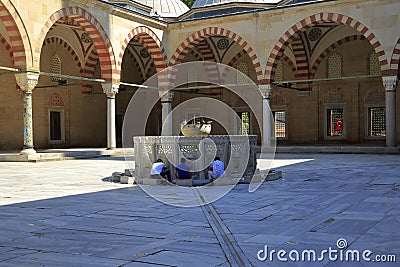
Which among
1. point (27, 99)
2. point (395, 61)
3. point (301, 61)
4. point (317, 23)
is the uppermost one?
point (317, 23)

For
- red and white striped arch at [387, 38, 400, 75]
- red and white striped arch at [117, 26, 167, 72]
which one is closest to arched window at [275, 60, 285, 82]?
red and white striped arch at [117, 26, 167, 72]

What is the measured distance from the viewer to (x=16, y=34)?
11852mm

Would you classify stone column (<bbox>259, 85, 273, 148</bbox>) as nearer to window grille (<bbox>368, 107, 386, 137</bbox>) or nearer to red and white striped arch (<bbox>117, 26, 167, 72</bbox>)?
red and white striped arch (<bbox>117, 26, 167, 72</bbox>)

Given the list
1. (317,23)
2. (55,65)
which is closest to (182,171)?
(317,23)

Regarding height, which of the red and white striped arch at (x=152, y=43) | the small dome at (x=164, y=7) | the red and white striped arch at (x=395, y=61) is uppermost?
the small dome at (x=164, y=7)

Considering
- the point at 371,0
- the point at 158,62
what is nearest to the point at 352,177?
the point at 371,0

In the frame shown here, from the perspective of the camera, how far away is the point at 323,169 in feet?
30.2

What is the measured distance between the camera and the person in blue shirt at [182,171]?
23.3ft

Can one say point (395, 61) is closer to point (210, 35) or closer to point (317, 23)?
point (317, 23)

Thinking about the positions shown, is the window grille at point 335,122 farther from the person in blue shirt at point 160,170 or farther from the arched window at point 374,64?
the person in blue shirt at point 160,170

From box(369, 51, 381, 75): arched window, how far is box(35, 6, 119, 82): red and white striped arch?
9.41 meters

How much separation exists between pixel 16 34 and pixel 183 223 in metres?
9.33

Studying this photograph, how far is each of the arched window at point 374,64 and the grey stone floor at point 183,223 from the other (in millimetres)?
11594

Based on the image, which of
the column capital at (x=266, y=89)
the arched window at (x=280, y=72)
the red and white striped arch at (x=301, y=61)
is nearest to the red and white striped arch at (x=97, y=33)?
the column capital at (x=266, y=89)
